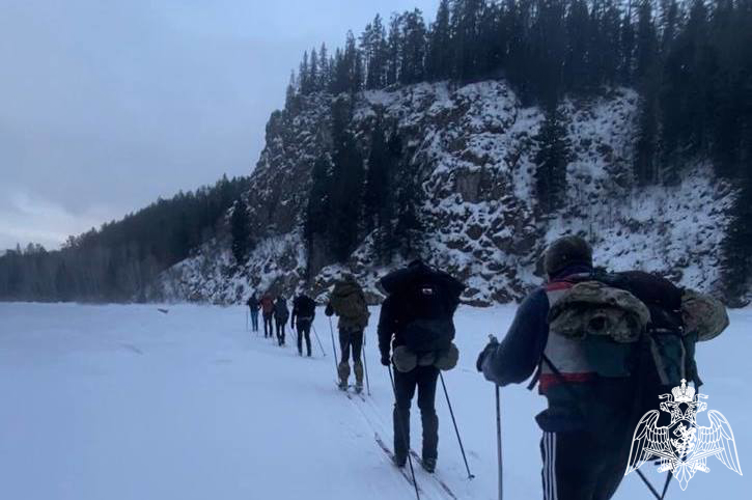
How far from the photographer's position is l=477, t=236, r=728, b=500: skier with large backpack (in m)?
2.70

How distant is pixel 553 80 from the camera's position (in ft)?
187

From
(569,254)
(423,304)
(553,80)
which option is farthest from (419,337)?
(553,80)

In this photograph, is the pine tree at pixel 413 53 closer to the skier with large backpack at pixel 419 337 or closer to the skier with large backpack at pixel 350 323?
the skier with large backpack at pixel 350 323

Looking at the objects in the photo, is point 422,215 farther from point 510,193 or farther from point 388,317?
point 388,317

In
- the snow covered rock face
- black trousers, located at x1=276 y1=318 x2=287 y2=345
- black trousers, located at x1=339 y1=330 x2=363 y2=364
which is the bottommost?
black trousers, located at x1=276 y1=318 x2=287 y2=345

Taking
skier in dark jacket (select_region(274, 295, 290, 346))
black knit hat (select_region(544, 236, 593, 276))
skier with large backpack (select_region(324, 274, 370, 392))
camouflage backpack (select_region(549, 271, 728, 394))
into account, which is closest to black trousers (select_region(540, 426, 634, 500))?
camouflage backpack (select_region(549, 271, 728, 394))

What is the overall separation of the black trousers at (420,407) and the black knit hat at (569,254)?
278cm

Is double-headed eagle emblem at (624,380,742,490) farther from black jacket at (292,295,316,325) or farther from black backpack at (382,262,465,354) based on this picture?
black jacket at (292,295,316,325)

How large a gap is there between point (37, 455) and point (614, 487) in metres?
4.50

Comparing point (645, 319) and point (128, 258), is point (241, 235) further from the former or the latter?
point (645, 319)

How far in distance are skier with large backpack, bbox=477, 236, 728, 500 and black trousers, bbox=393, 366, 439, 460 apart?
2.80 meters

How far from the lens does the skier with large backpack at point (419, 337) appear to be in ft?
18.4

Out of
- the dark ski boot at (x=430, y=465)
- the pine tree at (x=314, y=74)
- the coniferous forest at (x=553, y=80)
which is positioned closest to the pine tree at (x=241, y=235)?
the coniferous forest at (x=553, y=80)

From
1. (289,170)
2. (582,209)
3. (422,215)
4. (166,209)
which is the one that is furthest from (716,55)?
(166,209)
